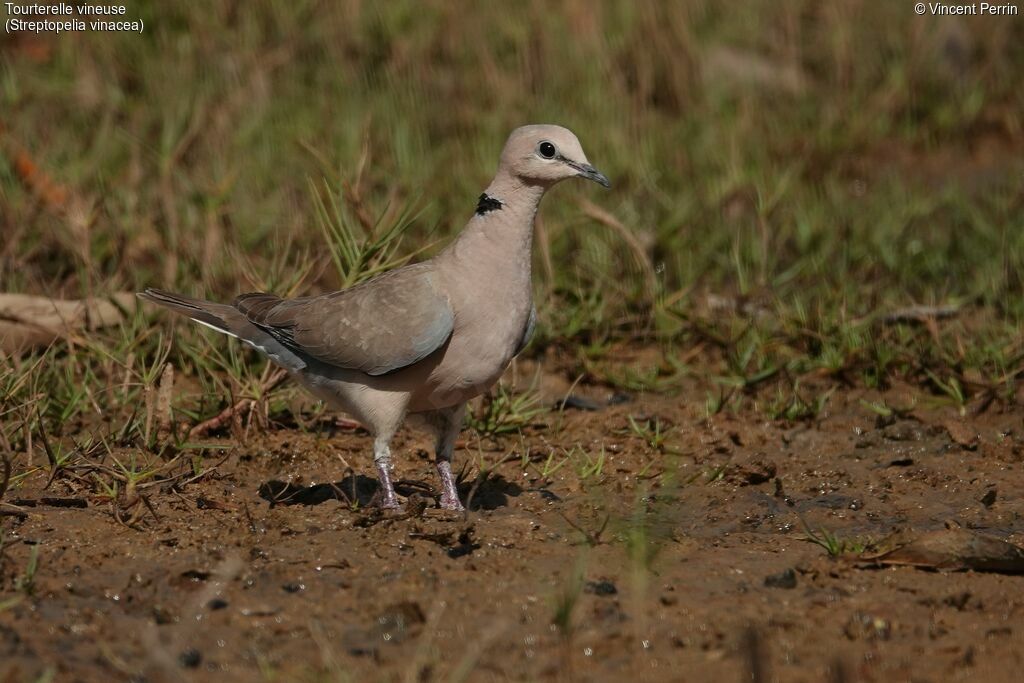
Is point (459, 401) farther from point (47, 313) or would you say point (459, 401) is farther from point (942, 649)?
point (47, 313)

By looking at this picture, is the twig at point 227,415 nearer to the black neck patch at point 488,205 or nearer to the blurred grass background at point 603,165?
the blurred grass background at point 603,165

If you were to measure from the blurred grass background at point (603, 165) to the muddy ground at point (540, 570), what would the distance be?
592 mm

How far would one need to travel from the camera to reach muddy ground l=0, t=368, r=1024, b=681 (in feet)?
11.7

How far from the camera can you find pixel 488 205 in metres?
4.67

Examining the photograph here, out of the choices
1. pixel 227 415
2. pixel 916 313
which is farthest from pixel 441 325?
pixel 916 313

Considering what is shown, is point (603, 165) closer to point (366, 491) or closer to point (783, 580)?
point (366, 491)

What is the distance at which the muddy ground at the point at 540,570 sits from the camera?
140 inches

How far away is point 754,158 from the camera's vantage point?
818 centimetres

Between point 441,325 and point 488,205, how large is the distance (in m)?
0.50

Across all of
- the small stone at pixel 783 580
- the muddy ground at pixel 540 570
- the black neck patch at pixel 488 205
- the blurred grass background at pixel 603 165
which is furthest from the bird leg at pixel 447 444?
the small stone at pixel 783 580

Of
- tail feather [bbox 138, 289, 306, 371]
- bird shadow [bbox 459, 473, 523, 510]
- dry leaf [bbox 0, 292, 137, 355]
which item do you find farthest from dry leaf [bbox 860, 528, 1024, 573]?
dry leaf [bbox 0, 292, 137, 355]

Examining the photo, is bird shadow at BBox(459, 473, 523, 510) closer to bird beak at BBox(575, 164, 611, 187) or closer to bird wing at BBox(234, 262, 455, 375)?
bird wing at BBox(234, 262, 455, 375)

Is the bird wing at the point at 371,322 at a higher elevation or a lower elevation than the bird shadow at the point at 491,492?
higher

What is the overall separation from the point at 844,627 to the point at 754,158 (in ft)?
15.8
